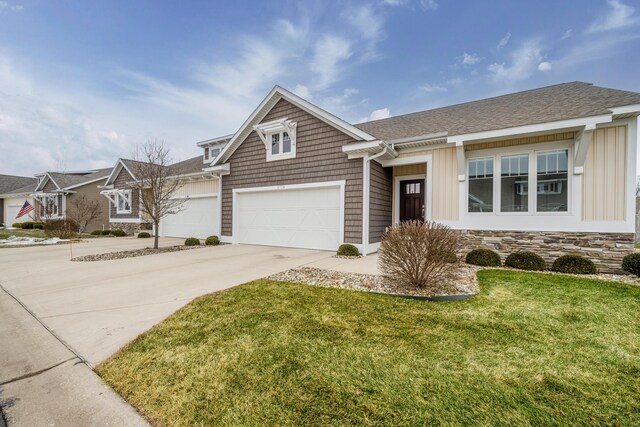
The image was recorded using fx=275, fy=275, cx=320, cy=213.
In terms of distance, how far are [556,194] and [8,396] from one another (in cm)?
1088

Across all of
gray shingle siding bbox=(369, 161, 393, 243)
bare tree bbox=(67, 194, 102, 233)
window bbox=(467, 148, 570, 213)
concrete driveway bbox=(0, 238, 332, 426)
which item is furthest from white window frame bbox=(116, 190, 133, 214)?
window bbox=(467, 148, 570, 213)

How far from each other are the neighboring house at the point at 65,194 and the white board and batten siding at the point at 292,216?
57.1ft

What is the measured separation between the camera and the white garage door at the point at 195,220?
14812 mm

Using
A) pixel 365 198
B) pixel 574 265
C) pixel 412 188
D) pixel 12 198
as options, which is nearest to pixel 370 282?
pixel 365 198

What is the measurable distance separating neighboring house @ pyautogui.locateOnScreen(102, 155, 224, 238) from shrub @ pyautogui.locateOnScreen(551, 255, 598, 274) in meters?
13.1

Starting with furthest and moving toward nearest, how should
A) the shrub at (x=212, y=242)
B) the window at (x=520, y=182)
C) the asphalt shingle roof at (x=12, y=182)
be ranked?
the asphalt shingle roof at (x=12, y=182)
the shrub at (x=212, y=242)
the window at (x=520, y=182)

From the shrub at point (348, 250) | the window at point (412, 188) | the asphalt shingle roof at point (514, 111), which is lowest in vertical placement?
the shrub at point (348, 250)

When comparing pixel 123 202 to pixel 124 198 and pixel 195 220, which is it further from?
pixel 195 220

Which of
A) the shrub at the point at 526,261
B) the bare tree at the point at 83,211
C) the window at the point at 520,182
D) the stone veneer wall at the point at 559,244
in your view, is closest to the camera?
the stone veneer wall at the point at 559,244

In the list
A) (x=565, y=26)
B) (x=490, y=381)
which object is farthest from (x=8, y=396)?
(x=565, y=26)

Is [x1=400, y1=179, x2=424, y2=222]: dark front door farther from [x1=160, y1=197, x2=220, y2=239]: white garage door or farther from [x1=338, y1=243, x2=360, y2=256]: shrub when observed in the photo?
[x1=160, y1=197, x2=220, y2=239]: white garage door

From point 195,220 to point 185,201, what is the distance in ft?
4.39

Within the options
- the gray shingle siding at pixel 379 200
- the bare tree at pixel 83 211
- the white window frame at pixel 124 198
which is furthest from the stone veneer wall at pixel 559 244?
the bare tree at pixel 83 211

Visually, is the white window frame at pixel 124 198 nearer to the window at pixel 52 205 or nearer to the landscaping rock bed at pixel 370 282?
the window at pixel 52 205
